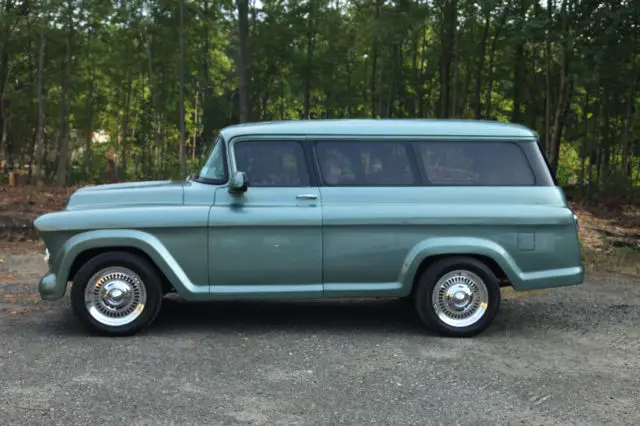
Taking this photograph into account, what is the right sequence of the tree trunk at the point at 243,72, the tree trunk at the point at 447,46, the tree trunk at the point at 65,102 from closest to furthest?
the tree trunk at the point at 243,72, the tree trunk at the point at 447,46, the tree trunk at the point at 65,102

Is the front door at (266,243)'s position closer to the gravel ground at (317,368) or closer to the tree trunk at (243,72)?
the gravel ground at (317,368)

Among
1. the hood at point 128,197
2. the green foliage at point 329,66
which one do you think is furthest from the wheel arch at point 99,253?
the green foliage at point 329,66

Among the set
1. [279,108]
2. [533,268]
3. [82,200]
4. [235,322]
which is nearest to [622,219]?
[533,268]

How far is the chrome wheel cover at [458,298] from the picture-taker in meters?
6.09

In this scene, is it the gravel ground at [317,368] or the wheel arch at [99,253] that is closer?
the gravel ground at [317,368]

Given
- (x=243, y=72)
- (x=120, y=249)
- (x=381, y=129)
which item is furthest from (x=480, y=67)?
(x=120, y=249)

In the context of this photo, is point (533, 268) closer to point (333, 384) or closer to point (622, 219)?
point (333, 384)

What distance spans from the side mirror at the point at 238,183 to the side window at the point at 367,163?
72 centimetres

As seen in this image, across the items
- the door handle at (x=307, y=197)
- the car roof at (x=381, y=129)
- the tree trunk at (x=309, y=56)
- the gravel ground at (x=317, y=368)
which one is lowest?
the gravel ground at (x=317, y=368)

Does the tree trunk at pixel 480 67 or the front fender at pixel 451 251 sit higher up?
the tree trunk at pixel 480 67

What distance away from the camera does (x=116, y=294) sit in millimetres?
5891

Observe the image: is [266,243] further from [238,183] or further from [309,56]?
[309,56]

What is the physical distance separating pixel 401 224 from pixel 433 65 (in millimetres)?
23440

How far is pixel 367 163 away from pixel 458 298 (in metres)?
1.51
